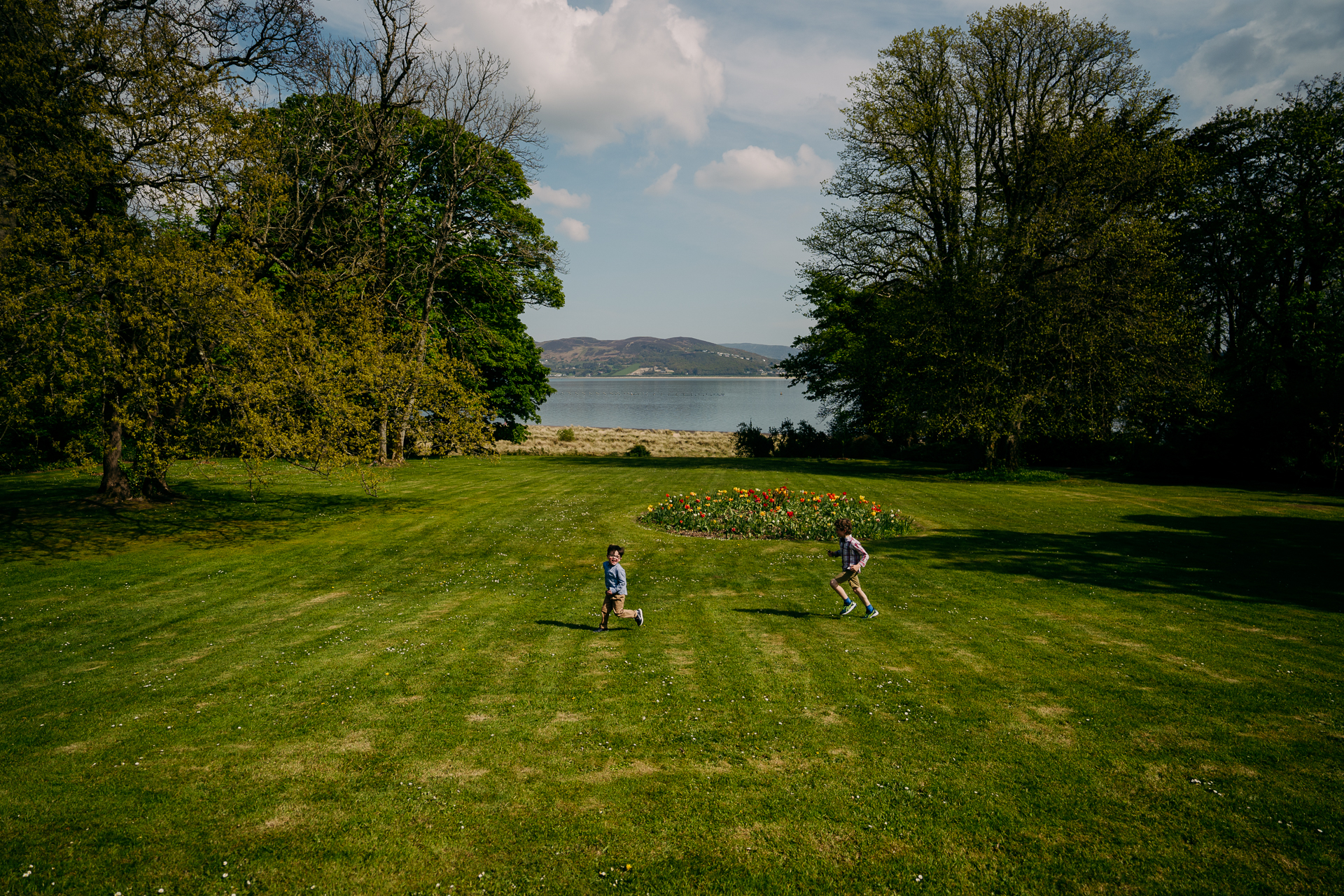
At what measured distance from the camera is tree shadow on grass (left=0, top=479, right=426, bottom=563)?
1766cm

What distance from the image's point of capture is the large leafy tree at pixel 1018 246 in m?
30.1

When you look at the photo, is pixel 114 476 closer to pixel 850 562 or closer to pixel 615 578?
pixel 615 578

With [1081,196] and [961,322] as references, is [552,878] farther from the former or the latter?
[1081,196]

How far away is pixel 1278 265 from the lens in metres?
34.3

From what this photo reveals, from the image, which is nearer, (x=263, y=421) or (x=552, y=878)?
(x=552, y=878)

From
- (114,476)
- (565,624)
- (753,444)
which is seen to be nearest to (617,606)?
(565,624)

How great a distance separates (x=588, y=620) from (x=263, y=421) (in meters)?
10.7

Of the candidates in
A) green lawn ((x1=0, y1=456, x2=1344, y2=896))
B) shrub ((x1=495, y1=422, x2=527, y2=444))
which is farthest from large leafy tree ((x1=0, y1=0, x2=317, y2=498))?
shrub ((x1=495, y1=422, x2=527, y2=444))

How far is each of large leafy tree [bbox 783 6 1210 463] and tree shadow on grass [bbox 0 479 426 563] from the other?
1001 inches

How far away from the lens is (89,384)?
1708 cm

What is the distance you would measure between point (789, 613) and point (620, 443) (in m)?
49.7

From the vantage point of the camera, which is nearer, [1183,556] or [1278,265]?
[1183,556]

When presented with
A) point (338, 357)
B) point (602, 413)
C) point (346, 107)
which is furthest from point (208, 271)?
point (602, 413)

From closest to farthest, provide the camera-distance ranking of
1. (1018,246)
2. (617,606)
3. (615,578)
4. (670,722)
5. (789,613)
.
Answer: (670,722), (615,578), (617,606), (789,613), (1018,246)
